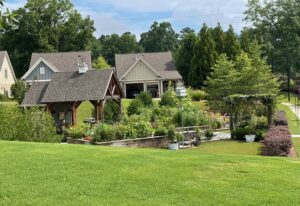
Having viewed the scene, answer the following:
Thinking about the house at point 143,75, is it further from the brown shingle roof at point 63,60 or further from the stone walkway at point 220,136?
the stone walkway at point 220,136

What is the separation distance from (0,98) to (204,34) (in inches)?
940

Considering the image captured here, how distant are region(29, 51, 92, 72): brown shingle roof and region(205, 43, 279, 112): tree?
69.5 ft

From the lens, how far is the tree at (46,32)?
231ft

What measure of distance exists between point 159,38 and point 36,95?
104 meters

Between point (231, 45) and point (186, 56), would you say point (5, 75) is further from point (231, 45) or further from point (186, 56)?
point (231, 45)

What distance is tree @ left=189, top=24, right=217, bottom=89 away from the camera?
5203 cm

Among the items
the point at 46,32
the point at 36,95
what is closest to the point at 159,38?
the point at 46,32

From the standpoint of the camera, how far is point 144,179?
7.75 metres

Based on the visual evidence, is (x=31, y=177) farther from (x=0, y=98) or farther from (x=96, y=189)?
(x=0, y=98)

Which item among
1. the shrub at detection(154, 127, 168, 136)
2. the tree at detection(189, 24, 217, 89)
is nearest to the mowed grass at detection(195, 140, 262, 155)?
the shrub at detection(154, 127, 168, 136)

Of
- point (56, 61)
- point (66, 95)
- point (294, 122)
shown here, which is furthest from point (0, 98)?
point (294, 122)

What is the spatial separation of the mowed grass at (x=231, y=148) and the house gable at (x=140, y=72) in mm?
32342

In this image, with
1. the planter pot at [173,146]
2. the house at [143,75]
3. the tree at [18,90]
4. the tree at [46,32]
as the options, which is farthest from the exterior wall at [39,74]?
the planter pot at [173,146]

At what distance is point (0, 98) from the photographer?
49.3m
